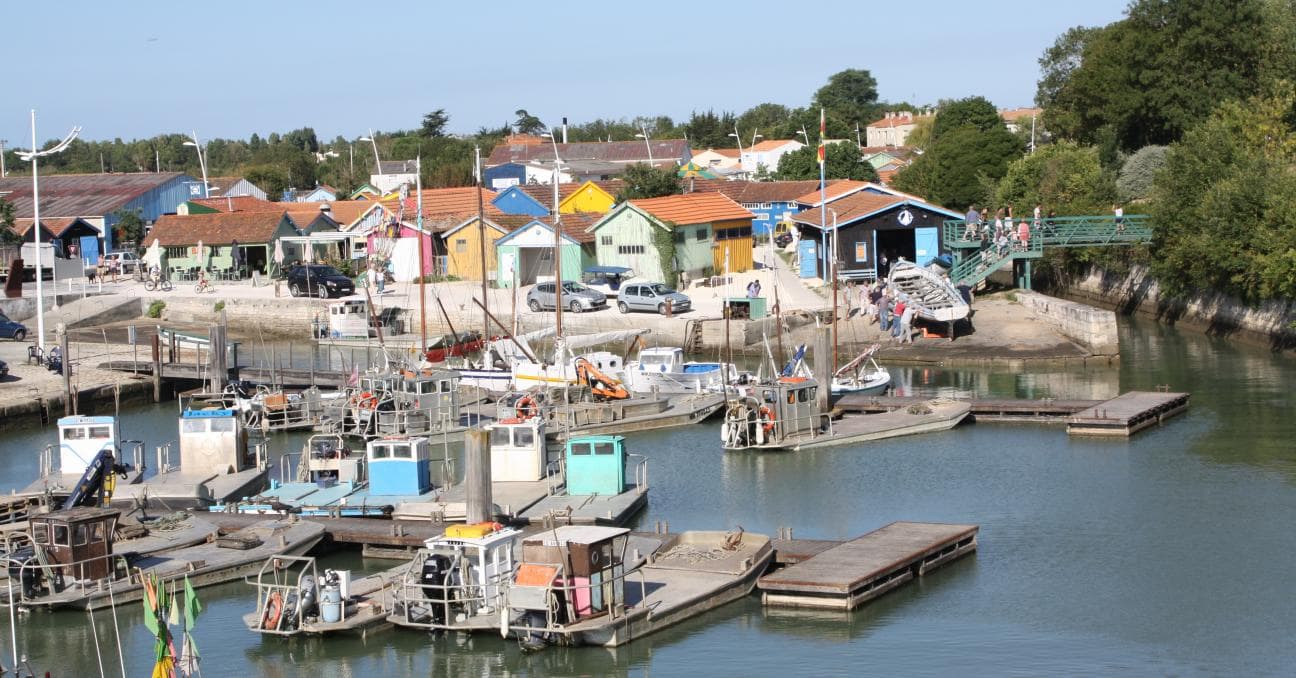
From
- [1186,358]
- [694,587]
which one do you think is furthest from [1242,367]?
[694,587]

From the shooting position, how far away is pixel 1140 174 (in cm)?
7312

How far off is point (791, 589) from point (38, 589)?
11747mm

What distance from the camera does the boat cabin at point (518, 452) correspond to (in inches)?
1248

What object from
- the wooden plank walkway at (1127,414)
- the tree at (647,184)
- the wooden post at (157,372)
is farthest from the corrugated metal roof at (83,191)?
the wooden plank walkway at (1127,414)

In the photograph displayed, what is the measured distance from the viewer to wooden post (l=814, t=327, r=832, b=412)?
132 feet

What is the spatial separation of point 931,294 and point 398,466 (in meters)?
27.1

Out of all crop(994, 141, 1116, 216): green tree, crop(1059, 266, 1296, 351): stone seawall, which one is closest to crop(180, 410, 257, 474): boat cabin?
crop(1059, 266, 1296, 351): stone seawall

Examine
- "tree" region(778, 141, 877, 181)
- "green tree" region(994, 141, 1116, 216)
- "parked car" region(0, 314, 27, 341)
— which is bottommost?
"parked car" region(0, 314, 27, 341)

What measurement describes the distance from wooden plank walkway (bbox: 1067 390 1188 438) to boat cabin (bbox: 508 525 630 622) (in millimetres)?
19066

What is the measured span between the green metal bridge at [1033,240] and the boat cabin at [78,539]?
3806 cm

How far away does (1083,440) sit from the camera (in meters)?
38.2

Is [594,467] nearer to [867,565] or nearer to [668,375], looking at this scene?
[867,565]

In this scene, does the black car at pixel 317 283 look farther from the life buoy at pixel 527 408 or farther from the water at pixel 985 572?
the life buoy at pixel 527 408

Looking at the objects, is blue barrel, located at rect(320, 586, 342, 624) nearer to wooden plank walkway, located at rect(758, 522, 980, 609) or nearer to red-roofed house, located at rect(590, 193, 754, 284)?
wooden plank walkway, located at rect(758, 522, 980, 609)
